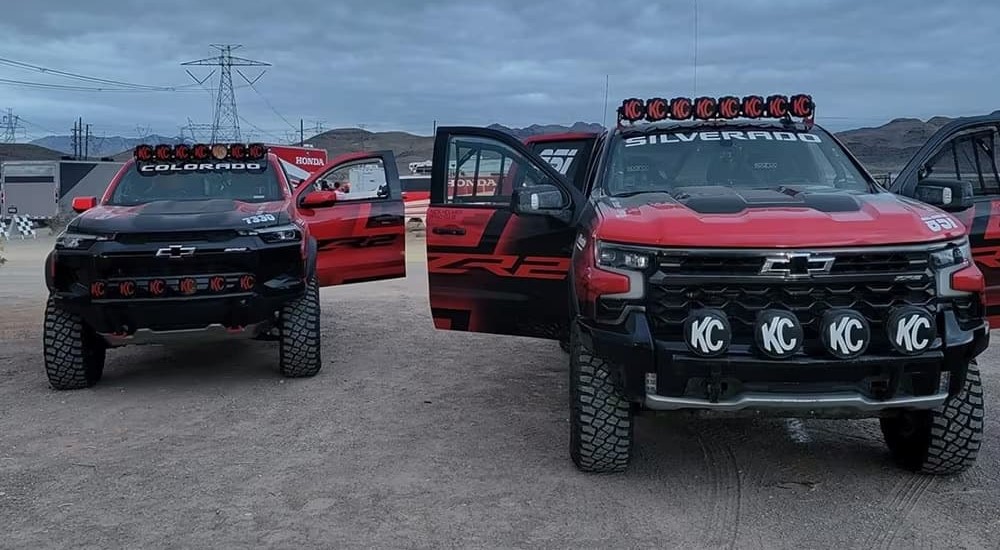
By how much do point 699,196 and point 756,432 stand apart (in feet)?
5.62

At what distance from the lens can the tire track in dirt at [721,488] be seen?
13.4 feet

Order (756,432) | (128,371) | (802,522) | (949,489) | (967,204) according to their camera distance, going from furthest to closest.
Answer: (128,371) → (756,432) → (967,204) → (949,489) → (802,522)

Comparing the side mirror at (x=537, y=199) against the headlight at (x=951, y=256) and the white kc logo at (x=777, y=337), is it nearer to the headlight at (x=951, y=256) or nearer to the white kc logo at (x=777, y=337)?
the white kc logo at (x=777, y=337)

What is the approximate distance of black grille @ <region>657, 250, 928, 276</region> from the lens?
411cm

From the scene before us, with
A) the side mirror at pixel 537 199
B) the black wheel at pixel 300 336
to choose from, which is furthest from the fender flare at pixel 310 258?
Answer: the side mirror at pixel 537 199

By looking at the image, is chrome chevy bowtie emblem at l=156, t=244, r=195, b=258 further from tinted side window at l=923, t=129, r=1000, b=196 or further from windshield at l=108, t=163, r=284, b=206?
tinted side window at l=923, t=129, r=1000, b=196

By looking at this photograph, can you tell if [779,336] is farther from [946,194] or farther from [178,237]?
[178,237]

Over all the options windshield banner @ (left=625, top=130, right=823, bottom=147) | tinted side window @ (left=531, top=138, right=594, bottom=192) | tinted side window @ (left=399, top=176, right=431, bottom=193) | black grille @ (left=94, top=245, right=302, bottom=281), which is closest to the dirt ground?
black grille @ (left=94, top=245, right=302, bottom=281)

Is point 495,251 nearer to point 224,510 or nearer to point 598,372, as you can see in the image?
point 598,372

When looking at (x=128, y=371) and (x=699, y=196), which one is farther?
(x=128, y=371)

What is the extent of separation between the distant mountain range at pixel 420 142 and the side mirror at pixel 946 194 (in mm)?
2640

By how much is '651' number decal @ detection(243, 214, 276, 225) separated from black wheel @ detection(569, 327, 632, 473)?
3.08 meters

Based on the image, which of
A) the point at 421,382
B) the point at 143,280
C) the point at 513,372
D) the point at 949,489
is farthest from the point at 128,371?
the point at 949,489

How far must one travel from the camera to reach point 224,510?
4.41m
